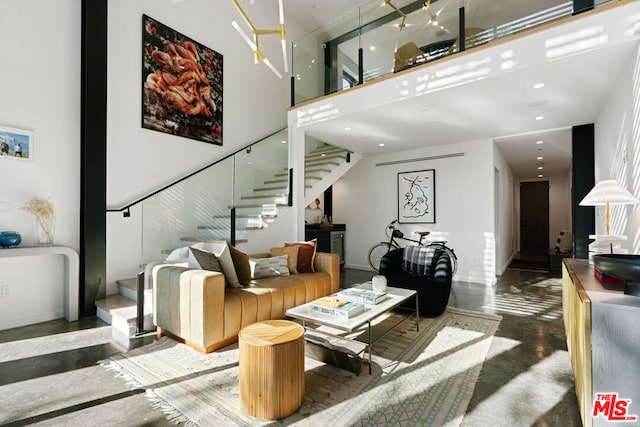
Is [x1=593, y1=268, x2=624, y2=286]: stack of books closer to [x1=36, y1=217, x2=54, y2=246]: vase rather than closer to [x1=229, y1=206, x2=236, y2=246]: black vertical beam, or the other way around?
[x1=229, y1=206, x2=236, y2=246]: black vertical beam

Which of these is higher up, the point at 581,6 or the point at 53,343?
the point at 581,6

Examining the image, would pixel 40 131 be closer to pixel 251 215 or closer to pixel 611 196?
pixel 251 215

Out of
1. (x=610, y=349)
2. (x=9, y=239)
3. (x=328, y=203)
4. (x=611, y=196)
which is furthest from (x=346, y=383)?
(x=328, y=203)

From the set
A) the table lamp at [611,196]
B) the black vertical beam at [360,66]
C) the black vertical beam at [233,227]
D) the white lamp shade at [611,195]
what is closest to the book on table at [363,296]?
the table lamp at [611,196]

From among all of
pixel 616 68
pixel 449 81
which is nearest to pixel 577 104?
pixel 616 68

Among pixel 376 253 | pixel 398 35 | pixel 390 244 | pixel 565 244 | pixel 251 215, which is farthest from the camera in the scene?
pixel 376 253

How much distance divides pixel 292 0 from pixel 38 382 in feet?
24.1

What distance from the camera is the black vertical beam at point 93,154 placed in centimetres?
353

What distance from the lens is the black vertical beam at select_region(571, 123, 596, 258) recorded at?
14.8 feet

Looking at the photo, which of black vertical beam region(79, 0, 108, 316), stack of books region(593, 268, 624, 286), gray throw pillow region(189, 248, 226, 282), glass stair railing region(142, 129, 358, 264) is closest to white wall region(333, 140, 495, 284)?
glass stair railing region(142, 129, 358, 264)

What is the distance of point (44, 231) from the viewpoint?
3.30 meters

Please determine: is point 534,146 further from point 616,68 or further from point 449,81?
point 449,81

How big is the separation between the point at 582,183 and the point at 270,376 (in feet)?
17.5

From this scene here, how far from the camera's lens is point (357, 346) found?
2486 mm
